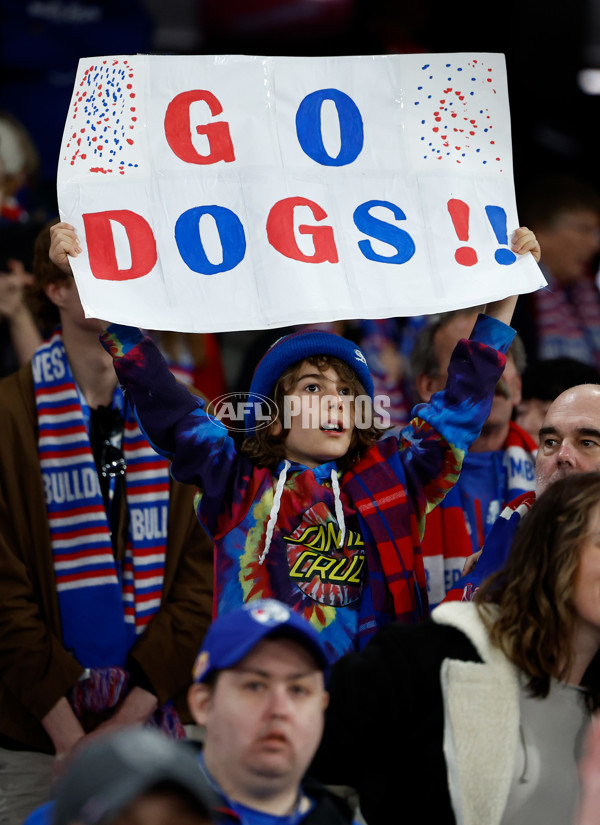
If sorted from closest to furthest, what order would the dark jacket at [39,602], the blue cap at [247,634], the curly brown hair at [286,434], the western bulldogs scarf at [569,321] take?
1. the blue cap at [247,634]
2. the curly brown hair at [286,434]
3. the dark jacket at [39,602]
4. the western bulldogs scarf at [569,321]

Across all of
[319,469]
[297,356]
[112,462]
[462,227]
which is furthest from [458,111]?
[112,462]

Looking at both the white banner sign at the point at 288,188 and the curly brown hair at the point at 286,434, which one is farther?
the curly brown hair at the point at 286,434

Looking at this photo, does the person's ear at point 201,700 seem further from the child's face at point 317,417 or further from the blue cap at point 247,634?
the child's face at point 317,417

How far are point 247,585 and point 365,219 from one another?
96 cm

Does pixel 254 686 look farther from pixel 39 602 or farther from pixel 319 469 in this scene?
pixel 39 602

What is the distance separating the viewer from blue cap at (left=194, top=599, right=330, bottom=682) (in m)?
2.07

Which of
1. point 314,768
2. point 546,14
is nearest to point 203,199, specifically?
point 314,768

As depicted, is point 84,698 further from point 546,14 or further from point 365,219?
point 546,14

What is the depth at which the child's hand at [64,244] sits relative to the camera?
299 cm

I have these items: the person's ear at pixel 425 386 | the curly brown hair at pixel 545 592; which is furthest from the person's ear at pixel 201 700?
the person's ear at pixel 425 386

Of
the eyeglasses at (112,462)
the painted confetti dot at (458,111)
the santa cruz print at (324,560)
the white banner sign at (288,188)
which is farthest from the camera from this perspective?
the eyeglasses at (112,462)

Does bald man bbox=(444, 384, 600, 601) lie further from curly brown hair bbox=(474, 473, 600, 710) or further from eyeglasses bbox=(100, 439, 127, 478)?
eyeglasses bbox=(100, 439, 127, 478)

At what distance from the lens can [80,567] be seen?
3482 millimetres

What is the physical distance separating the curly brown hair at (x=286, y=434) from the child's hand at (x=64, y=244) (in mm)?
592
